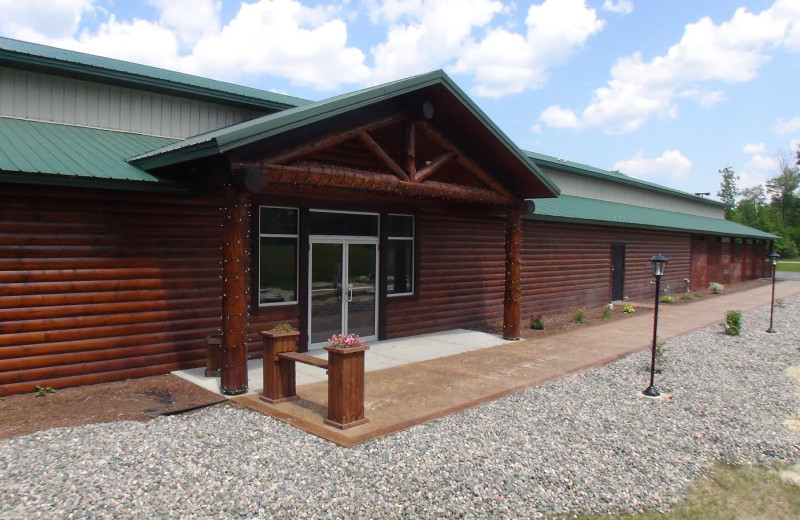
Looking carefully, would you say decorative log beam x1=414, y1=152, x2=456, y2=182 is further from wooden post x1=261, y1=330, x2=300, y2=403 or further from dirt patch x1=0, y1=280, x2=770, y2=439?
dirt patch x1=0, y1=280, x2=770, y2=439

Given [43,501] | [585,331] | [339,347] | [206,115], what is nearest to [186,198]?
[206,115]

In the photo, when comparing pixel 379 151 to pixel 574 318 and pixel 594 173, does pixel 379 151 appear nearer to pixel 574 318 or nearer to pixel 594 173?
pixel 574 318

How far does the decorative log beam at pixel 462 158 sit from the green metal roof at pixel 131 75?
2921mm

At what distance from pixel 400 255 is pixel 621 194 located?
15705 mm

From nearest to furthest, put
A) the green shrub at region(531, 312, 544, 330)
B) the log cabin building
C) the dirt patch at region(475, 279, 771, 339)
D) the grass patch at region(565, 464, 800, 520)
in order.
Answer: the grass patch at region(565, 464, 800, 520) → the log cabin building → the dirt patch at region(475, 279, 771, 339) → the green shrub at region(531, 312, 544, 330)

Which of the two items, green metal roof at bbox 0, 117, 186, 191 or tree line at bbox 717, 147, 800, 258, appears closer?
green metal roof at bbox 0, 117, 186, 191

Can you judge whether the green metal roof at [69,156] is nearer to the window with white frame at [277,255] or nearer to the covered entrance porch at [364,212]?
the covered entrance porch at [364,212]

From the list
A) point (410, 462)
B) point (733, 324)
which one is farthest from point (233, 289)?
point (733, 324)

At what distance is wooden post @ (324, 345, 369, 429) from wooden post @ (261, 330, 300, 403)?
0.96m

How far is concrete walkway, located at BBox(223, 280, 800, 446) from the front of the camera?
19.6 ft

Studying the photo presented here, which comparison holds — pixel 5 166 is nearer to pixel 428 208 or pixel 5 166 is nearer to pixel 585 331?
pixel 428 208

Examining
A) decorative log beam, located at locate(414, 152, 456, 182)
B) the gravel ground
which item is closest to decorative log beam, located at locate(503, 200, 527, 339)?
decorative log beam, located at locate(414, 152, 456, 182)

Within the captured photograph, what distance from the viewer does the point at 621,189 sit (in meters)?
23.5

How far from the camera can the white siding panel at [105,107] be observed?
782 centimetres
